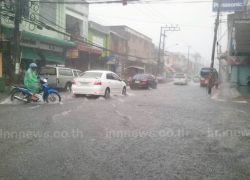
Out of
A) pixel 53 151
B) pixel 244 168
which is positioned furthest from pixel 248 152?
pixel 53 151

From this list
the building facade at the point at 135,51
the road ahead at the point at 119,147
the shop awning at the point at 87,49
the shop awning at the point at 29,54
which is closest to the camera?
the road ahead at the point at 119,147

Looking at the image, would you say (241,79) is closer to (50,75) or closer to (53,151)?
(50,75)

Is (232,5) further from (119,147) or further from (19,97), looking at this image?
(119,147)

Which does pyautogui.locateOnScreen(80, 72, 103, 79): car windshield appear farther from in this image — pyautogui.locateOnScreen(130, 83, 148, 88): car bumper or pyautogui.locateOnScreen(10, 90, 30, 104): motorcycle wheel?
pyautogui.locateOnScreen(130, 83, 148, 88): car bumper

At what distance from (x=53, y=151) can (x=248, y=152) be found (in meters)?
4.03

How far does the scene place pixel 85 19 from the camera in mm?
35656

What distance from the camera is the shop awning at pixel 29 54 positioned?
24812 mm

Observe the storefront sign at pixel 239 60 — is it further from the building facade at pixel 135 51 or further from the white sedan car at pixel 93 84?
the white sedan car at pixel 93 84

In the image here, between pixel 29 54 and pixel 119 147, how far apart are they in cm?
2075

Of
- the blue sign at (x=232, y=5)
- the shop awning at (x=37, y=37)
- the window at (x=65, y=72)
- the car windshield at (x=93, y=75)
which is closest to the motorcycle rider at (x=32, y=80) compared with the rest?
the car windshield at (x=93, y=75)

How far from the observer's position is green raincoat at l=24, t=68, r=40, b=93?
541 inches

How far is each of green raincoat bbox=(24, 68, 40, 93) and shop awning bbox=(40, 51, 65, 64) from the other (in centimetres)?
1373

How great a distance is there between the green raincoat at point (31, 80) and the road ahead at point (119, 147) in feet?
10.4

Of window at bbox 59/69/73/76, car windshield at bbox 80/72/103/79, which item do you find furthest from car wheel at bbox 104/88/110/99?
window at bbox 59/69/73/76
